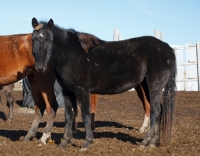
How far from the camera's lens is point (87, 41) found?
6926 mm

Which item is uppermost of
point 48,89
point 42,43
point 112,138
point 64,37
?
point 64,37

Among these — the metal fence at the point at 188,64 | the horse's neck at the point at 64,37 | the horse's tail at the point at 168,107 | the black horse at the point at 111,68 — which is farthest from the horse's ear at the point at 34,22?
the metal fence at the point at 188,64

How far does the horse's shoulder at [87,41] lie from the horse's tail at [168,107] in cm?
139

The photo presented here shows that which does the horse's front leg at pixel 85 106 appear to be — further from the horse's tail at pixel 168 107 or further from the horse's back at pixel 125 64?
the horse's tail at pixel 168 107

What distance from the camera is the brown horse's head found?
636cm

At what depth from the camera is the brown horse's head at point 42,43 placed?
20.9 feet

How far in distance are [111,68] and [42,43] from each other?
3.99 feet

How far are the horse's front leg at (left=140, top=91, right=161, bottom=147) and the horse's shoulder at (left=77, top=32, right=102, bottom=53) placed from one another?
1.29 metres

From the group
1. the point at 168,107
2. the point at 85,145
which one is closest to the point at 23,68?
the point at 85,145

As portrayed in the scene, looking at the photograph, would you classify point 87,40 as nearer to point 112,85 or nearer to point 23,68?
point 112,85

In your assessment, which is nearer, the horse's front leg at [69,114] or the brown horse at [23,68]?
the horse's front leg at [69,114]

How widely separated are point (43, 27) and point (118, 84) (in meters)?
1.55

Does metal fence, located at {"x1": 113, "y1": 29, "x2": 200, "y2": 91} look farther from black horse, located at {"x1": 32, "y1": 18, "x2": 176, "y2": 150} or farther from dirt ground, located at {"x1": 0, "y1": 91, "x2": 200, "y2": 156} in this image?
black horse, located at {"x1": 32, "y1": 18, "x2": 176, "y2": 150}

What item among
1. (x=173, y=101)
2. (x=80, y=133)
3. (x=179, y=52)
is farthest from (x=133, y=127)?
(x=179, y=52)
